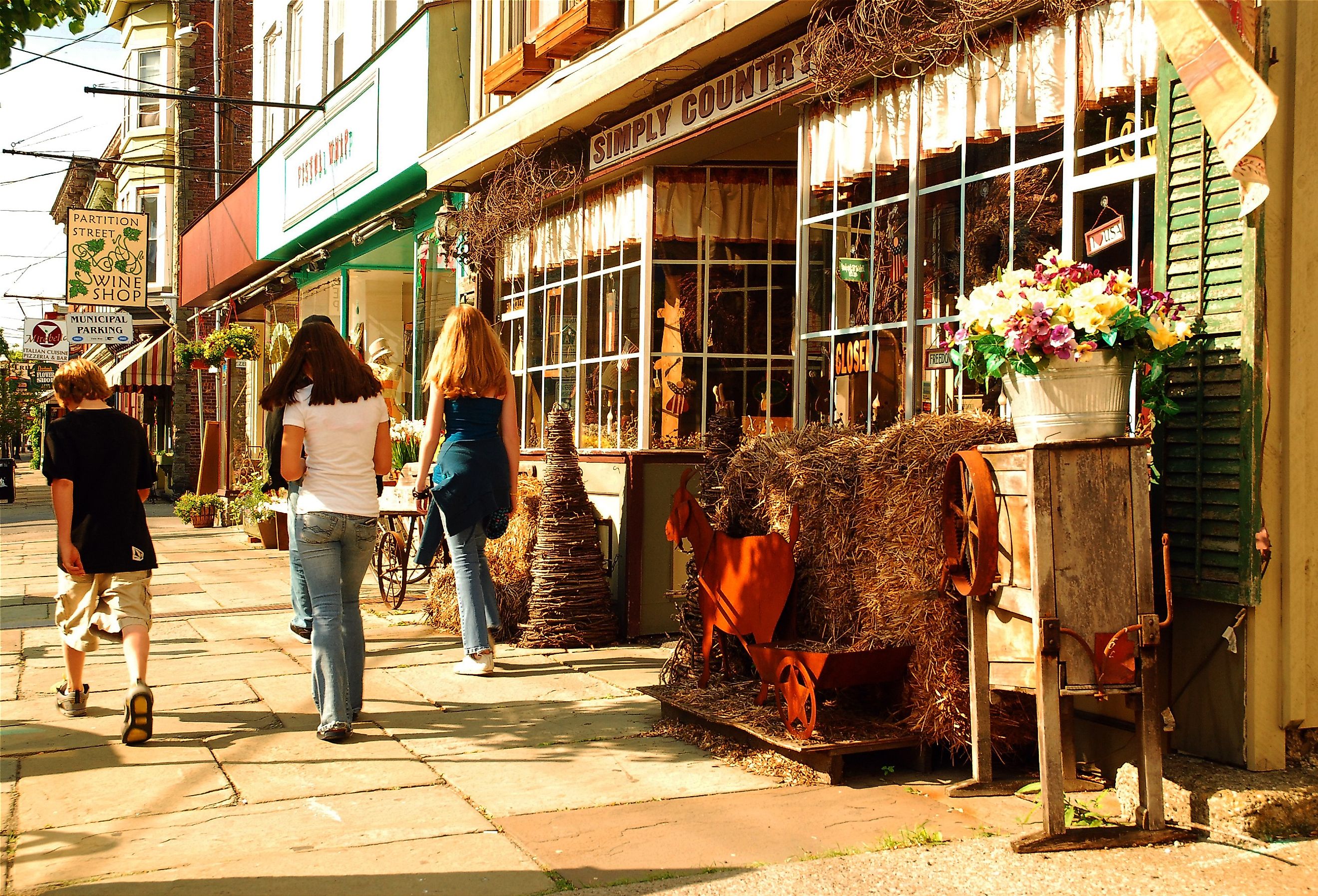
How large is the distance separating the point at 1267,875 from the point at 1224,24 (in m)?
2.69

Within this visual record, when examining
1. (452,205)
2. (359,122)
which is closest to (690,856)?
(452,205)

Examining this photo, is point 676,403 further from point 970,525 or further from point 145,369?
point 145,369

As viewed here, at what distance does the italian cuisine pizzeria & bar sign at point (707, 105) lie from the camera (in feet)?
22.1

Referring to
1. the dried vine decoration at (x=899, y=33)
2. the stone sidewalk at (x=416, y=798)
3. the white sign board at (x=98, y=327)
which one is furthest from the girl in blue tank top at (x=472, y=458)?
the white sign board at (x=98, y=327)

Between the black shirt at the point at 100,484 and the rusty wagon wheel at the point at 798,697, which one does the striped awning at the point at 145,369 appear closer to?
the black shirt at the point at 100,484

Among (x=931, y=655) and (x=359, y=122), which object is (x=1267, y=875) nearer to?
(x=931, y=655)

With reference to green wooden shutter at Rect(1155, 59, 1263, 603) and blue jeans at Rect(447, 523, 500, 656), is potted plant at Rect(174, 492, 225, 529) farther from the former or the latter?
green wooden shutter at Rect(1155, 59, 1263, 603)

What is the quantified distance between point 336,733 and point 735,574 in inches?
75.5

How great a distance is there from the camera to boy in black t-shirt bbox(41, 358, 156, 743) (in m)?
5.65

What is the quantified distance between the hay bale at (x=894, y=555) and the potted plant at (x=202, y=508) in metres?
14.4

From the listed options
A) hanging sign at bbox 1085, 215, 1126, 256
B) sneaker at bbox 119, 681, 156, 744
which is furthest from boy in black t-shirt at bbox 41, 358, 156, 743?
hanging sign at bbox 1085, 215, 1126, 256

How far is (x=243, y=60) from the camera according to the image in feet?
80.7

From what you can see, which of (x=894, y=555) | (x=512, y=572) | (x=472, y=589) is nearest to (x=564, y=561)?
(x=512, y=572)

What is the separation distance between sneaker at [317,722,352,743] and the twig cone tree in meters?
2.49
